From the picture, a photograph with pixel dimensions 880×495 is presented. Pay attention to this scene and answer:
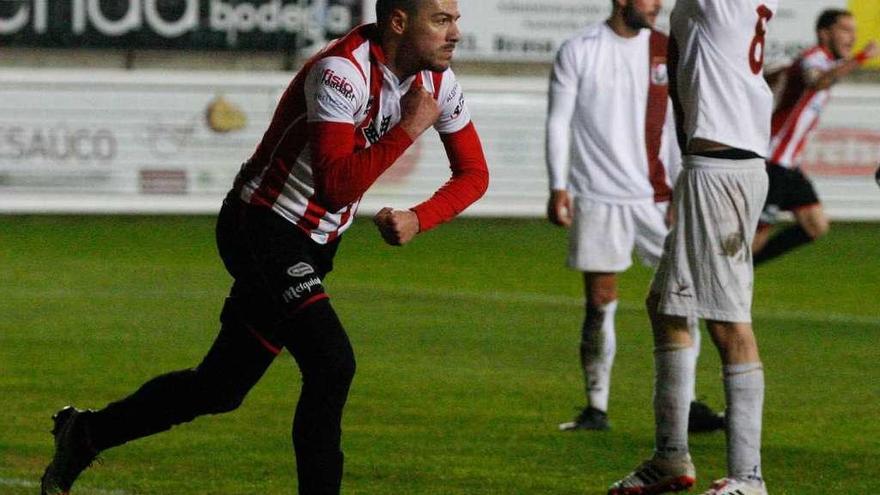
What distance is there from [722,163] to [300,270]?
161 centimetres

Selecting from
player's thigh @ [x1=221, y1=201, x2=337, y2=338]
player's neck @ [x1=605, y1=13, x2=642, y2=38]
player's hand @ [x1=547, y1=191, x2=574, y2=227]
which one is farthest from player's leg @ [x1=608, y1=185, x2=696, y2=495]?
player's neck @ [x1=605, y1=13, x2=642, y2=38]

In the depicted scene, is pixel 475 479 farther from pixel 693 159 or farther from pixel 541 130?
pixel 541 130

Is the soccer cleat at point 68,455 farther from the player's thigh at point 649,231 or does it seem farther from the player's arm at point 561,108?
the player's thigh at point 649,231

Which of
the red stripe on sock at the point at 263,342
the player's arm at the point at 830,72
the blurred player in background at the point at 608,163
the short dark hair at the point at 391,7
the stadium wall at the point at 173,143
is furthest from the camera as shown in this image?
the stadium wall at the point at 173,143

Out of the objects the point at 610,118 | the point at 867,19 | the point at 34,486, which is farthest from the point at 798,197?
the point at 867,19

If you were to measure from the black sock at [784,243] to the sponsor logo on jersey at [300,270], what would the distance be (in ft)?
31.5

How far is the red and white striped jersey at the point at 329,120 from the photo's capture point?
6.02 m

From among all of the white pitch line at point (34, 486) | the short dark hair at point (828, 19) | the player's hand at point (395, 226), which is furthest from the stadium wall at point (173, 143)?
the player's hand at point (395, 226)

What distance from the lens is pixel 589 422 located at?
9039 millimetres

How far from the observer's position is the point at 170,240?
19.7m

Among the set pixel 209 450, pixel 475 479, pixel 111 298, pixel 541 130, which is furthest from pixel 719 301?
pixel 541 130

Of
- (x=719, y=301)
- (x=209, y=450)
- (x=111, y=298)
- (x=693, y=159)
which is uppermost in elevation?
(x=693, y=159)

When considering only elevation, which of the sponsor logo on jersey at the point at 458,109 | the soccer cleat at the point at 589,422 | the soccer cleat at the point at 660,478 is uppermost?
the sponsor logo on jersey at the point at 458,109

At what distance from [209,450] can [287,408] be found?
130 cm
